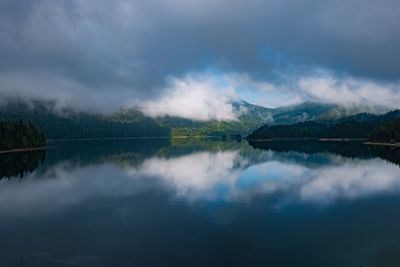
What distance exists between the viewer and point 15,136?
181750mm

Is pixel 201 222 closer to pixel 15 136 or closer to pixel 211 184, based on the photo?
pixel 211 184

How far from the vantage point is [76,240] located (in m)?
42.4

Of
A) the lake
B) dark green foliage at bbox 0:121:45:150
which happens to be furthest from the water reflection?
dark green foliage at bbox 0:121:45:150

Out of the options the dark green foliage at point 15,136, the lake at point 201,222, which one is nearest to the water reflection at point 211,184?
the lake at point 201,222

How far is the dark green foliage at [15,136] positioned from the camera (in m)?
171

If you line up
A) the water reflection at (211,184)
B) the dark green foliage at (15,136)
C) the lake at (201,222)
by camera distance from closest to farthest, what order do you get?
the lake at (201,222) < the water reflection at (211,184) < the dark green foliage at (15,136)

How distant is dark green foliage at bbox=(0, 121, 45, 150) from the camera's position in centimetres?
17062

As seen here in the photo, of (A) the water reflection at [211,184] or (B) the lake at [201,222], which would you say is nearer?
(B) the lake at [201,222]

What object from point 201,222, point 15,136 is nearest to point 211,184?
point 201,222

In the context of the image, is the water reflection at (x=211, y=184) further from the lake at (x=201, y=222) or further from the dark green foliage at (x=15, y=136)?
the dark green foliage at (x=15, y=136)

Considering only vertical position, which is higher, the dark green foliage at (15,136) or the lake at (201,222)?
the dark green foliage at (15,136)

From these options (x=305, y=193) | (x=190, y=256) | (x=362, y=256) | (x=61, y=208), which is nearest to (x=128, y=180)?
(x=61, y=208)

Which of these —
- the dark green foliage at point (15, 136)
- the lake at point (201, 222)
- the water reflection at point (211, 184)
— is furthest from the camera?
the dark green foliage at point (15, 136)

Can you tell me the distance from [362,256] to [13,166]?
341 feet
